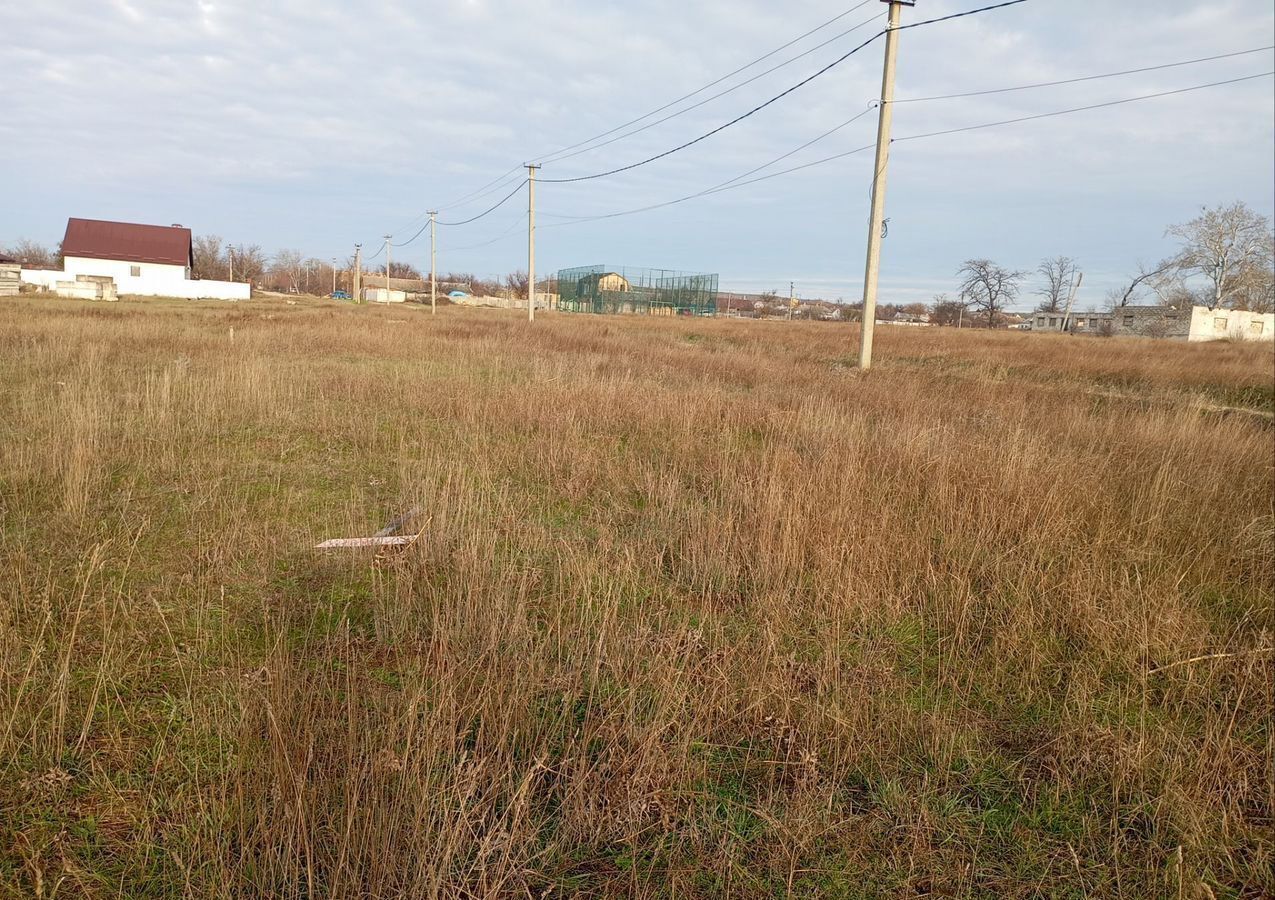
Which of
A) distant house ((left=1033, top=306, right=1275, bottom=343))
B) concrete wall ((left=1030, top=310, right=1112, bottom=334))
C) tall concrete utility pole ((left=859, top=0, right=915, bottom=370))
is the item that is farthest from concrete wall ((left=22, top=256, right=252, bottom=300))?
concrete wall ((left=1030, top=310, right=1112, bottom=334))

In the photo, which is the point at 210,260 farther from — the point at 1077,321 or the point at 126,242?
the point at 1077,321

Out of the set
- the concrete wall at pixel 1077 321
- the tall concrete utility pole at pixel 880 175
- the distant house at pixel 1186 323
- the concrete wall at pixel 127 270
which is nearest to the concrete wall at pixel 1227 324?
the distant house at pixel 1186 323

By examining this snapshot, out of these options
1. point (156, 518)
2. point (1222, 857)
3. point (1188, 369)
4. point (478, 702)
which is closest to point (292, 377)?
point (156, 518)

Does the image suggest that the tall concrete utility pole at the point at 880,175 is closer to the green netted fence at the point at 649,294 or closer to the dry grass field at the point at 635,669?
the dry grass field at the point at 635,669

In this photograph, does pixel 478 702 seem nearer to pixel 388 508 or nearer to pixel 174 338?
pixel 388 508

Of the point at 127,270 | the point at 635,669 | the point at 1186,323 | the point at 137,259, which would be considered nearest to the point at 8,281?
the point at 127,270

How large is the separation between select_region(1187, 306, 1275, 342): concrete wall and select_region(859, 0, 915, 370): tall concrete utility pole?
4109cm

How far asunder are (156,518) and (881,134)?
13.3 meters

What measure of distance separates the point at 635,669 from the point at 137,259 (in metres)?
65.1

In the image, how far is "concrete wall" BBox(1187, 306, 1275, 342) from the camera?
140 feet

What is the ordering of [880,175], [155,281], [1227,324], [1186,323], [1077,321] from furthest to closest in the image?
[1077,321] → [155,281] → [1186,323] → [1227,324] → [880,175]

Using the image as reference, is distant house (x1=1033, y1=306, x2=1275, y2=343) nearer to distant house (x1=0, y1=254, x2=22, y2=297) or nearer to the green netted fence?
the green netted fence

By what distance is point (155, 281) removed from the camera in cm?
5262

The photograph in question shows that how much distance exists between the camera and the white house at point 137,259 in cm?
5162
